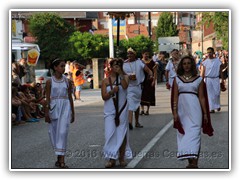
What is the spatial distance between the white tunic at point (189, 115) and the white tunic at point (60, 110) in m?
1.75

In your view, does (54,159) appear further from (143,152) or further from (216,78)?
(216,78)

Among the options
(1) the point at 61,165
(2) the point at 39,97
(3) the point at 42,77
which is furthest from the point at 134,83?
(3) the point at 42,77

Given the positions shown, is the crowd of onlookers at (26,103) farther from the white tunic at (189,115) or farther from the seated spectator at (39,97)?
the white tunic at (189,115)

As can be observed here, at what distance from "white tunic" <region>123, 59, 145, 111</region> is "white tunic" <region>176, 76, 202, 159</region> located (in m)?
5.51

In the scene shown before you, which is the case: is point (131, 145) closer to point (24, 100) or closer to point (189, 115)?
point (189, 115)

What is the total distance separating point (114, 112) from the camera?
10.9m

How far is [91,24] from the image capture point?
56.3m

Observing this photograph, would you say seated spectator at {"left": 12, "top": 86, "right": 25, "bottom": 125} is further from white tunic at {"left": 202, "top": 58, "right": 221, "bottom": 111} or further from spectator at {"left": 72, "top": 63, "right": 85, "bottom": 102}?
spectator at {"left": 72, "top": 63, "right": 85, "bottom": 102}

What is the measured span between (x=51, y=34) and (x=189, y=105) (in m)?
41.6

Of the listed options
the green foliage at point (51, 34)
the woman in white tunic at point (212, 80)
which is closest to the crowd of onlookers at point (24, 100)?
the woman in white tunic at point (212, 80)

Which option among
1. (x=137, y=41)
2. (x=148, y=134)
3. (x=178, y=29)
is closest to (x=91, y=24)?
(x=178, y=29)

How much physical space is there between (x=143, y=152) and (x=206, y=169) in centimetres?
222

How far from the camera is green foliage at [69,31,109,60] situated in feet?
133

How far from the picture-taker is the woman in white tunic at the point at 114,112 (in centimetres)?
1080
